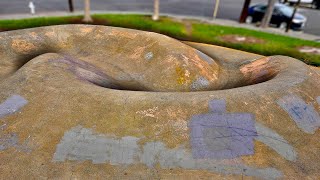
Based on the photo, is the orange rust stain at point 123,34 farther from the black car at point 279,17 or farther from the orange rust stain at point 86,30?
the black car at point 279,17

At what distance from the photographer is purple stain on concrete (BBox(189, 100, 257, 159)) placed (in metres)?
11.0

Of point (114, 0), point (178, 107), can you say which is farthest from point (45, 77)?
point (114, 0)

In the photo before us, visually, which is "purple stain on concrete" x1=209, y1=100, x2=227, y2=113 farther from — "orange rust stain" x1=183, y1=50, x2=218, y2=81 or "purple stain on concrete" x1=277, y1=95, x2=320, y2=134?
"orange rust stain" x1=183, y1=50, x2=218, y2=81

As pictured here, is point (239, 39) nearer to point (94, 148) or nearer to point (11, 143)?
point (94, 148)

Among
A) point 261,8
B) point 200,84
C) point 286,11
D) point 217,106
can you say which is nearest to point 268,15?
point 261,8

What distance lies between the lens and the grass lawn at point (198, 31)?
25984mm

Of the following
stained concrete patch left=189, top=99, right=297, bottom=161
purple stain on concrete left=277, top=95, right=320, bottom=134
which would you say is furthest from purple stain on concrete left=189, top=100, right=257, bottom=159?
purple stain on concrete left=277, top=95, right=320, bottom=134

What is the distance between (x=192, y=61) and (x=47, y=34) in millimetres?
9769

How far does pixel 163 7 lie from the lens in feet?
125

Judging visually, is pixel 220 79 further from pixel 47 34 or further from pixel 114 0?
pixel 114 0

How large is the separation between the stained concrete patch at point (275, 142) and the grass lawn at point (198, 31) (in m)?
14.5

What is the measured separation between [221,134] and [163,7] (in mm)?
29307

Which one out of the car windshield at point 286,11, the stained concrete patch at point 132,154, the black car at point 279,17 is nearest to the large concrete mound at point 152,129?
the stained concrete patch at point 132,154

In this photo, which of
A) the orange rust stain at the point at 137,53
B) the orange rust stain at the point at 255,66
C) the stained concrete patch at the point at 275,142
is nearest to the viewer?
the stained concrete patch at the point at 275,142
